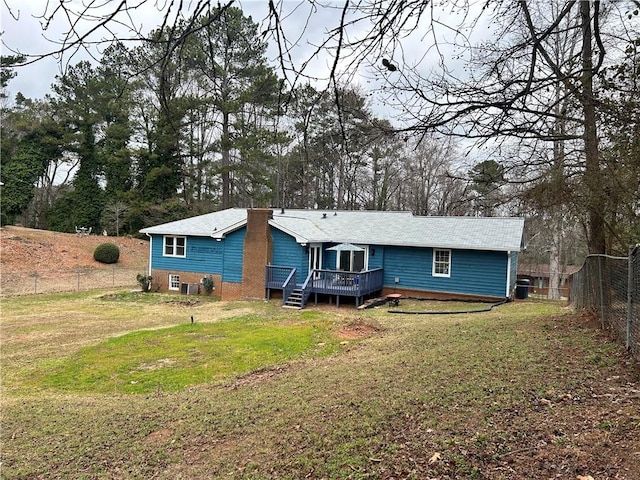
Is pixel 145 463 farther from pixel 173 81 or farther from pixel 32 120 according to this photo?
pixel 32 120

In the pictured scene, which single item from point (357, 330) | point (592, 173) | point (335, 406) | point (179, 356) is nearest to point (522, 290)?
point (357, 330)

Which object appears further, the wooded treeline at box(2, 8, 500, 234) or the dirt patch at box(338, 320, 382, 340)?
the wooded treeline at box(2, 8, 500, 234)

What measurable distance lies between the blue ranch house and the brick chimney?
0.05 metres

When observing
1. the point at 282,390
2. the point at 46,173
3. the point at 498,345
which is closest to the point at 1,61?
the point at 282,390

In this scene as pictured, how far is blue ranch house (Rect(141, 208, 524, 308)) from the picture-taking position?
19625 mm

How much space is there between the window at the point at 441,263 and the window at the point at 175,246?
1232cm

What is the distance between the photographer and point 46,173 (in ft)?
146

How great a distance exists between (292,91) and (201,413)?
4.90 metres

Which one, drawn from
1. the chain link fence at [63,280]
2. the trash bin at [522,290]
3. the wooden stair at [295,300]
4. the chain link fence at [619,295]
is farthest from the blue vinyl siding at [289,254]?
the chain link fence at [619,295]

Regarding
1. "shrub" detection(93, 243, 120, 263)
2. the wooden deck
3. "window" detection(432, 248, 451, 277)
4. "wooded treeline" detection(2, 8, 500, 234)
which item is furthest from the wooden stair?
"shrub" detection(93, 243, 120, 263)

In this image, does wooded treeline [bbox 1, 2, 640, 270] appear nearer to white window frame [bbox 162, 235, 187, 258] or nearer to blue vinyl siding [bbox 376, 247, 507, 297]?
blue vinyl siding [bbox 376, 247, 507, 297]

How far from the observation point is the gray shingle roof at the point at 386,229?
19984mm

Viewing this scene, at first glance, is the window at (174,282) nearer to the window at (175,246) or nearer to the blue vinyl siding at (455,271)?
the window at (175,246)

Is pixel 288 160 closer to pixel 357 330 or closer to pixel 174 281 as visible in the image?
pixel 357 330
